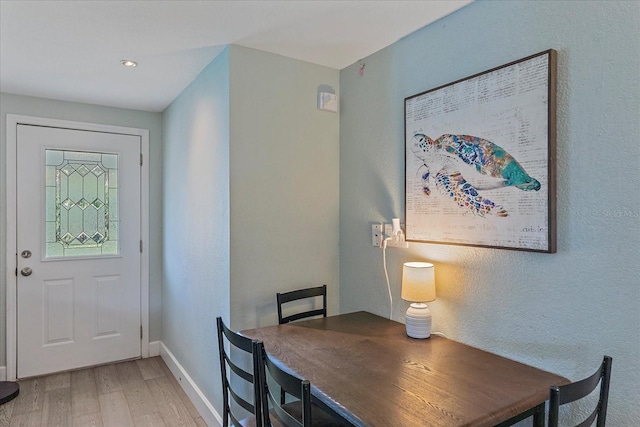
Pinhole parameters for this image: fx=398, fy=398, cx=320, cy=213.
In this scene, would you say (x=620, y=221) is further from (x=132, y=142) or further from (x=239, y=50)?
(x=132, y=142)

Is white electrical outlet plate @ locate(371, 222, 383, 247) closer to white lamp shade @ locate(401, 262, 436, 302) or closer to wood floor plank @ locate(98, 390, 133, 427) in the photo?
white lamp shade @ locate(401, 262, 436, 302)

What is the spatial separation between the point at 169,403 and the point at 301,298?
131 cm

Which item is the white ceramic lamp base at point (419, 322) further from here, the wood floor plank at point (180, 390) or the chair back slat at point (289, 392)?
the wood floor plank at point (180, 390)

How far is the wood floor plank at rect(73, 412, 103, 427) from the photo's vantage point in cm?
249

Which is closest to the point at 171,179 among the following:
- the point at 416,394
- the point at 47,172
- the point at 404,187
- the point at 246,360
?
Answer: the point at 47,172

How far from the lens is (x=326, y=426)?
159 centimetres

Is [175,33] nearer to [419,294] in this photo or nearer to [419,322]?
[419,294]

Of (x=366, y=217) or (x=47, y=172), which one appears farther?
(x=47, y=172)

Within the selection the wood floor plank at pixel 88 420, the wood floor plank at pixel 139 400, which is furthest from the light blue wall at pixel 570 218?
the wood floor plank at pixel 88 420

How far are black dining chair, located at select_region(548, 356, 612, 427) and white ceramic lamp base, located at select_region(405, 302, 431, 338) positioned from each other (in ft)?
2.24

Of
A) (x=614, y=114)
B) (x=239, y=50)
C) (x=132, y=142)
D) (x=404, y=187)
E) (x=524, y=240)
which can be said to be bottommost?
(x=524, y=240)

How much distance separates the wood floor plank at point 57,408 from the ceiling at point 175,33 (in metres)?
2.23

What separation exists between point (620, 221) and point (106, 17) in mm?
2269

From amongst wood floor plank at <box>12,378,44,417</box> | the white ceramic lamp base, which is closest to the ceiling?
A: the white ceramic lamp base
